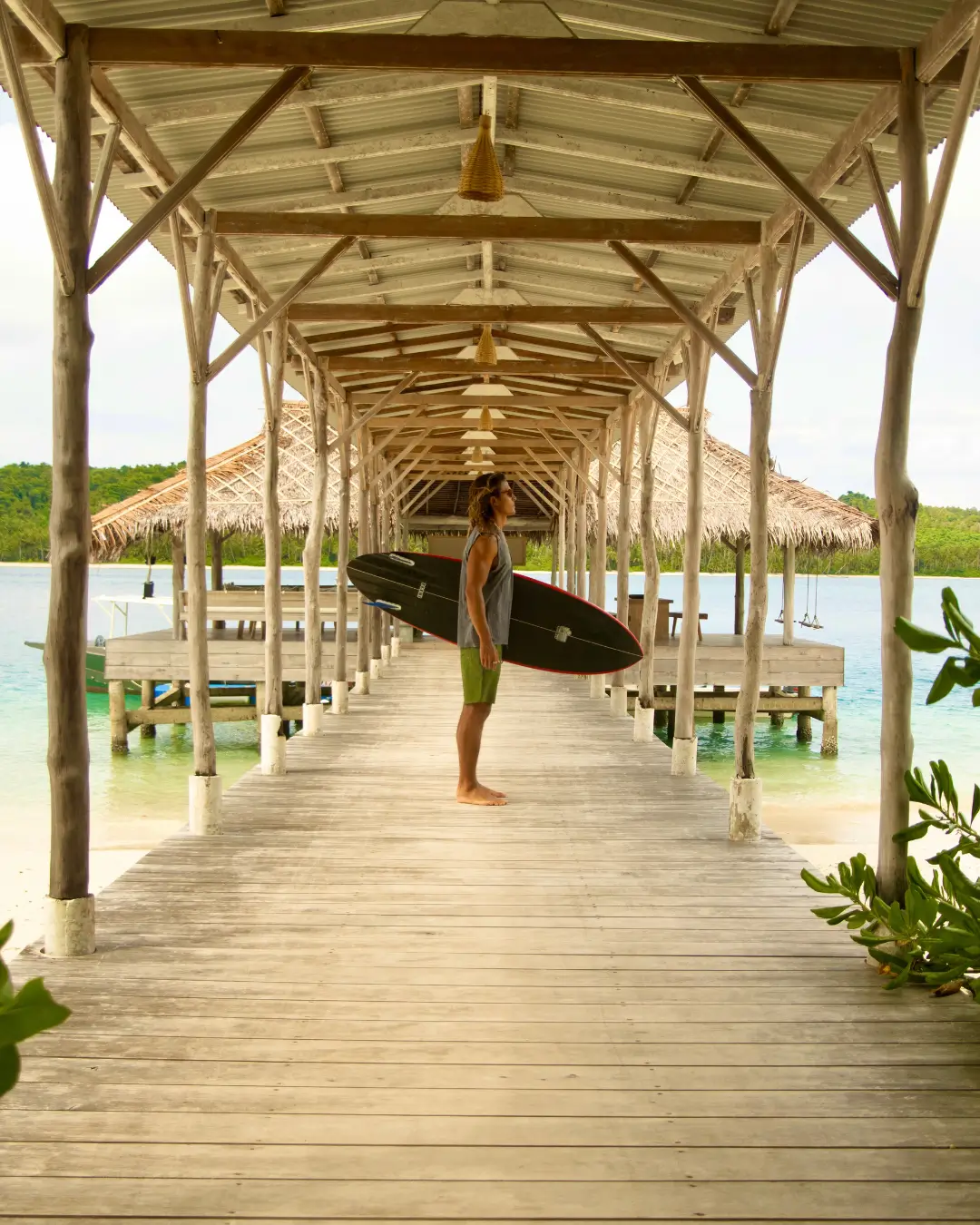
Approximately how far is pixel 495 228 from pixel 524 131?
0.46 m

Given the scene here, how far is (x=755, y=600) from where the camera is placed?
5.28 meters

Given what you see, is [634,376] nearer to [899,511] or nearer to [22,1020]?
[899,511]

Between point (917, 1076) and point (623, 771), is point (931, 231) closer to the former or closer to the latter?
point (917, 1076)

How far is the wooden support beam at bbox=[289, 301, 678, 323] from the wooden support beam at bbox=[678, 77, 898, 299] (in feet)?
10.7

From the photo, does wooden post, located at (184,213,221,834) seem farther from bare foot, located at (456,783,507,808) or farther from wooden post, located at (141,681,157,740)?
wooden post, located at (141,681,157,740)

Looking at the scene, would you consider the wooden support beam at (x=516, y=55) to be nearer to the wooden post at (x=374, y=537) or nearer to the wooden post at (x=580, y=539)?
the wooden post at (x=374, y=537)

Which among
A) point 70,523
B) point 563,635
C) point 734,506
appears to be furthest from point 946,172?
point 734,506

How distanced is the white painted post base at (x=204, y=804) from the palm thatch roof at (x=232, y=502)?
11.8 meters

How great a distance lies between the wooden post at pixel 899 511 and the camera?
143 inches

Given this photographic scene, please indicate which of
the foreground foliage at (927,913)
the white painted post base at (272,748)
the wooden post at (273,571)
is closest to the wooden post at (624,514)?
the wooden post at (273,571)

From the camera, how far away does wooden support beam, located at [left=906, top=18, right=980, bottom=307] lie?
3207 mm

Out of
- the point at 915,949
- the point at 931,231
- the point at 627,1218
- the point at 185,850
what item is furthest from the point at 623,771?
the point at 627,1218

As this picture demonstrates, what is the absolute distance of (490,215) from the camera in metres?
5.69

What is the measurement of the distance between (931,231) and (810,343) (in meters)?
130
